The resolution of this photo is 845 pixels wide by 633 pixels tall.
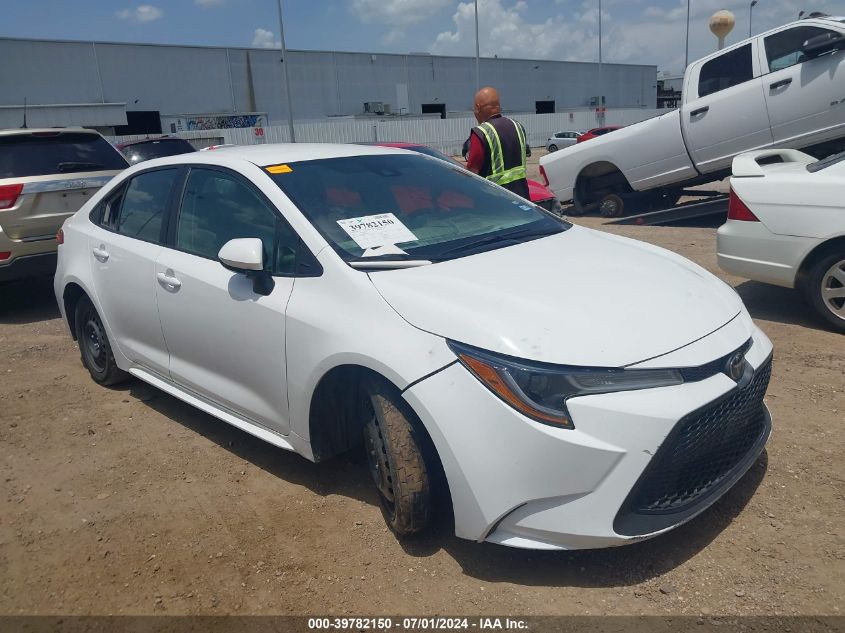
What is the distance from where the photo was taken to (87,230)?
14.7ft

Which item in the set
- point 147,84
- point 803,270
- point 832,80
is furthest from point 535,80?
point 803,270

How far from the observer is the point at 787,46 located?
8180mm

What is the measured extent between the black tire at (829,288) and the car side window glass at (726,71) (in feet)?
15.7

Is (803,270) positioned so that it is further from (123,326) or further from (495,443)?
(123,326)

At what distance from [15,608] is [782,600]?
9.06 feet

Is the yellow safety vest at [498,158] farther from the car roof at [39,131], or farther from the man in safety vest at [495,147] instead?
the car roof at [39,131]

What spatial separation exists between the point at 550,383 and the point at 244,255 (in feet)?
4.73

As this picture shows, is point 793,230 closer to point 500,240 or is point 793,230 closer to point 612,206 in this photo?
point 500,240

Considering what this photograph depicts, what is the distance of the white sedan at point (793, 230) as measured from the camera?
4.57 metres

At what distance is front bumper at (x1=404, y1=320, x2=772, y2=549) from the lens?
7.27 ft

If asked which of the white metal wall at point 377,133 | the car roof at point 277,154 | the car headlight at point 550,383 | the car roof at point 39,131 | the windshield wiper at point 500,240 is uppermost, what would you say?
the white metal wall at point 377,133

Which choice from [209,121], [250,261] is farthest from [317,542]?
[209,121]

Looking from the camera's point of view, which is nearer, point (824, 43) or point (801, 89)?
point (824, 43)

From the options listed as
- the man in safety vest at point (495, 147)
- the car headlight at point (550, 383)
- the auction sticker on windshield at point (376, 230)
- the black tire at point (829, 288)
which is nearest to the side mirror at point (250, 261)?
the auction sticker on windshield at point (376, 230)
